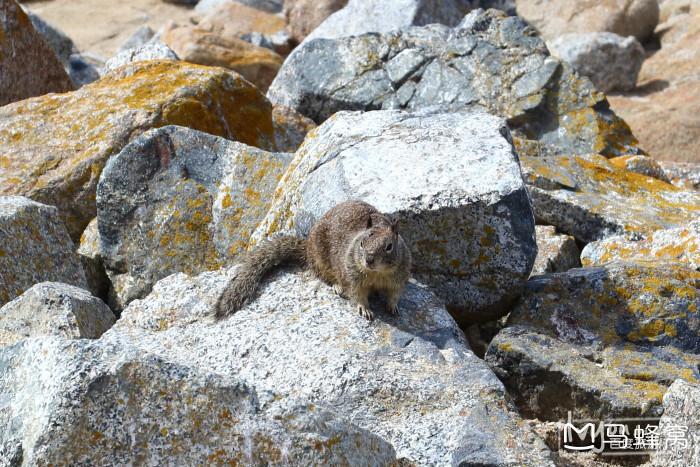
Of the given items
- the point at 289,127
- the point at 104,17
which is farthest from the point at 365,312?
the point at 104,17

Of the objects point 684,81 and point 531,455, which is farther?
point 684,81

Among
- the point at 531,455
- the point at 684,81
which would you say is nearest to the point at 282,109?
the point at 531,455

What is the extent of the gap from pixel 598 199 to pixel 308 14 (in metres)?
17.2

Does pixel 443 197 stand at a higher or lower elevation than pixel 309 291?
higher

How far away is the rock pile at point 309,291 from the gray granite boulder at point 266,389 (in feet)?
0.05

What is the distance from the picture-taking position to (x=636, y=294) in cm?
707

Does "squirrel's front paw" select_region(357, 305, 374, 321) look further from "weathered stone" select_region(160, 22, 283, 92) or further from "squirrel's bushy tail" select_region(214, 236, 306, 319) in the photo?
"weathered stone" select_region(160, 22, 283, 92)

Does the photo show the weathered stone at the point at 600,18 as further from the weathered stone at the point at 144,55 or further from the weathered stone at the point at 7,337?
the weathered stone at the point at 7,337

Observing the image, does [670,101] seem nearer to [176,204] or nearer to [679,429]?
[176,204]

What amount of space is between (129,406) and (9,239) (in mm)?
4300

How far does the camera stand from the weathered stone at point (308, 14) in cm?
2438

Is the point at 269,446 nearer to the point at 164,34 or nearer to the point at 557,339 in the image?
the point at 557,339

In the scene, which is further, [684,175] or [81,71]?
[81,71]

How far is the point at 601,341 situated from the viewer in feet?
22.2
